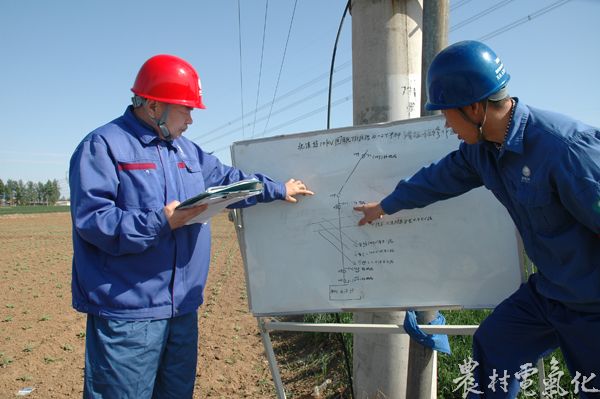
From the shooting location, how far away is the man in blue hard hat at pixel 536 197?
1.75m

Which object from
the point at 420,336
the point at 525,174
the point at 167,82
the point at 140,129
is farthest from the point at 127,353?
the point at 525,174

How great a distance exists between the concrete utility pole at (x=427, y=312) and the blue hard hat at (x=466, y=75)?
24.7 inches

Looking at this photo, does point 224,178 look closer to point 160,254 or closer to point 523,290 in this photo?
point 160,254

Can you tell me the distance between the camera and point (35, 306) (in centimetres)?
785

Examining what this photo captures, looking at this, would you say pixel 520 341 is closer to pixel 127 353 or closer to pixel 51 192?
pixel 127 353

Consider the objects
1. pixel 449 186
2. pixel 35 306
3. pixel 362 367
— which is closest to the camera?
pixel 449 186

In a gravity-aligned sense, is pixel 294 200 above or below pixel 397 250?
above

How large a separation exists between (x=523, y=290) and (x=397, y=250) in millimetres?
747

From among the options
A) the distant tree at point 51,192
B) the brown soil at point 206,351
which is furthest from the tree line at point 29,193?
the brown soil at point 206,351


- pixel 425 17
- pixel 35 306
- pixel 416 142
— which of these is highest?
pixel 425 17

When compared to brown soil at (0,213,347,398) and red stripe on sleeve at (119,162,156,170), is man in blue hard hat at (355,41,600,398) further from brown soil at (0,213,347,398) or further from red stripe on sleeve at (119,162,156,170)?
brown soil at (0,213,347,398)

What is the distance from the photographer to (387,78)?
116 inches

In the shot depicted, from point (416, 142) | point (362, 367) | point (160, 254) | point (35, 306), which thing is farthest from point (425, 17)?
point (35, 306)

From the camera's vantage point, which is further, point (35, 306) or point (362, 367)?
point (35, 306)
